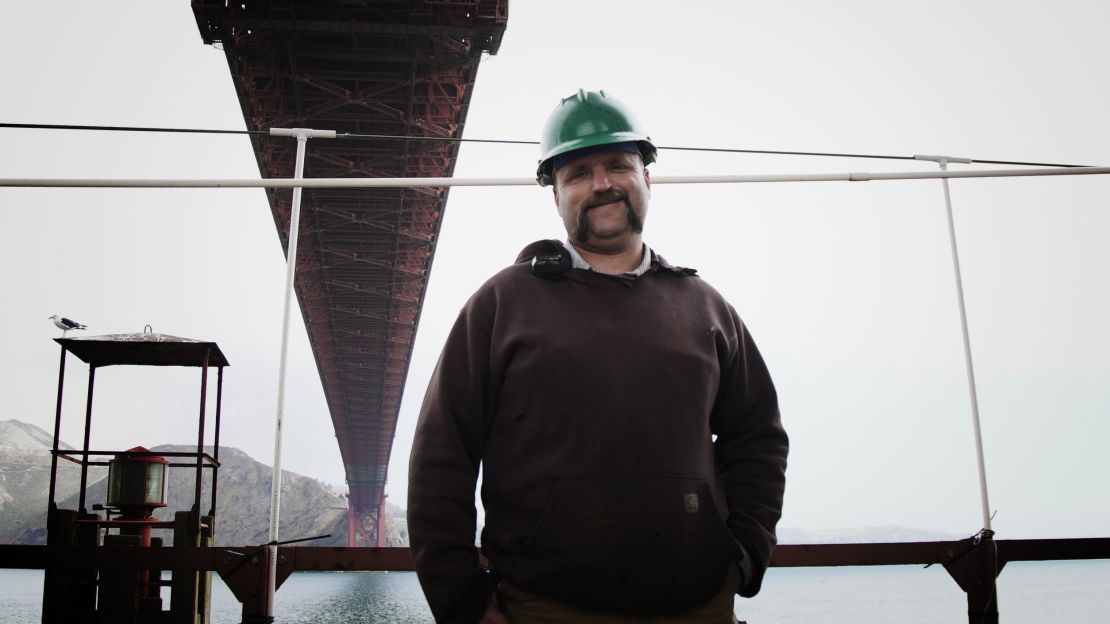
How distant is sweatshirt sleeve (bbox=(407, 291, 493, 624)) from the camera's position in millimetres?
1651

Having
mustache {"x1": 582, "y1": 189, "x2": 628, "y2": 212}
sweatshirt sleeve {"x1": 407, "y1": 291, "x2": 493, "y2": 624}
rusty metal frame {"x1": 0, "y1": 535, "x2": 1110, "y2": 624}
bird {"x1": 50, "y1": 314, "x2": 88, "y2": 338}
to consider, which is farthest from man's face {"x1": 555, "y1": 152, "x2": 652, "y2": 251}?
bird {"x1": 50, "y1": 314, "x2": 88, "y2": 338}

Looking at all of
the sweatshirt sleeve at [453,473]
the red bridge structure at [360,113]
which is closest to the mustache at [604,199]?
the sweatshirt sleeve at [453,473]

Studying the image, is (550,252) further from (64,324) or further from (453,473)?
(64,324)

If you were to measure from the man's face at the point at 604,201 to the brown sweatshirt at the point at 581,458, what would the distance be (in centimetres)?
9

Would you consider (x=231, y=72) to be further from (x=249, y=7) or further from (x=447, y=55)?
(x=447, y=55)

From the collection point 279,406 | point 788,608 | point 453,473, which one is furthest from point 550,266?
point 788,608

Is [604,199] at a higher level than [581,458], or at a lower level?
higher

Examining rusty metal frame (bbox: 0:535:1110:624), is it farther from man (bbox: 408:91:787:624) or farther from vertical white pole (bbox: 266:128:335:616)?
man (bbox: 408:91:787:624)

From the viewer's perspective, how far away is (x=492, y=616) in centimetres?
167

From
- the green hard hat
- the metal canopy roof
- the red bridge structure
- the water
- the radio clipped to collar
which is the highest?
the red bridge structure

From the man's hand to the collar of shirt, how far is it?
66cm

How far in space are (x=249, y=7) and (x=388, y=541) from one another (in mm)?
44139

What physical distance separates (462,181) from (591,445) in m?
2.83

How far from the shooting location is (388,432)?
3238 centimetres
